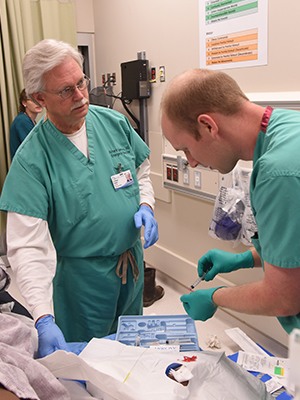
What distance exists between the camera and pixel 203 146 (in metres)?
1.01

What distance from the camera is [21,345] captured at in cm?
103

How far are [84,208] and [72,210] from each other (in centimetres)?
5

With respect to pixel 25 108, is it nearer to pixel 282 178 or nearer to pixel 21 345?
pixel 21 345

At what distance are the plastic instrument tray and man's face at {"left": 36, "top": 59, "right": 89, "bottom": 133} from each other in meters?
Answer: 0.79

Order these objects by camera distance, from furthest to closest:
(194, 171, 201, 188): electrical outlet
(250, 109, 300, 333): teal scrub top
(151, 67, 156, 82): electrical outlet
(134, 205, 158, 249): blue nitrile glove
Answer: (151, 67, 156, 82): electrical outlet, (194, 171, 201, 188): electrical outlet, (134, 205, 158, 249): blue nitrile glove, (250, 109, 300, 333): teal scrub top

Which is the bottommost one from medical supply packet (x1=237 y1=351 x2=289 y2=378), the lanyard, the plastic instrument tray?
medical supply packet (x1=237 y1=351 x2=289 y2=378)

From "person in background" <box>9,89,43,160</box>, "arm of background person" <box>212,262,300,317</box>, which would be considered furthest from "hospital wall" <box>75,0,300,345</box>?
"arm of background person" <box>212,262,300,317</box>

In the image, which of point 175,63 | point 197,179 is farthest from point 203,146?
point 175,63

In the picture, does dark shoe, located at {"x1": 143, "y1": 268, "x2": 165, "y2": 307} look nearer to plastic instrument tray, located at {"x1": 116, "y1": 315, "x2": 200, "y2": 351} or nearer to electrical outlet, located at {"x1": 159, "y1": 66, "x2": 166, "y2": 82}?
electrical outlet, located at {"x1": 159, "y1": 66, "x2": 166, "y2": 82}

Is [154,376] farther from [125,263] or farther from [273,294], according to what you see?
[125,263]

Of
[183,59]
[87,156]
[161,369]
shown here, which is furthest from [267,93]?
[161,369]

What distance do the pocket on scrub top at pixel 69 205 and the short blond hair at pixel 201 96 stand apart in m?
0.61

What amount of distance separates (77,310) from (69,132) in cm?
75

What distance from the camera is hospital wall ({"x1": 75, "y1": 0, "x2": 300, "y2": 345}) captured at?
6.49 feet
